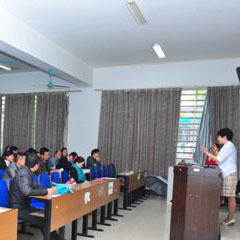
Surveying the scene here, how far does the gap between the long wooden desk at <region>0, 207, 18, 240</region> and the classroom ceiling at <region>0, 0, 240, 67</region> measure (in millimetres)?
3084

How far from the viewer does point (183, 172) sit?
3303 mm

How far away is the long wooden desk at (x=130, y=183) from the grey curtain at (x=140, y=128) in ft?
2.17

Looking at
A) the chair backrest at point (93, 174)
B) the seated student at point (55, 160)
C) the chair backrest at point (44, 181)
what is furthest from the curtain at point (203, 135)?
the chair backrest at point (44, 181)

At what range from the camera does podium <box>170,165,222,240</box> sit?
3201 mm

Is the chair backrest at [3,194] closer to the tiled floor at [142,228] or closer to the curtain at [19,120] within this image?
the tiled floor at [142,228]

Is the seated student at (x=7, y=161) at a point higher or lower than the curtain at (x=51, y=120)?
lower

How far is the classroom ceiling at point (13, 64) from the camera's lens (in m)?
6.93

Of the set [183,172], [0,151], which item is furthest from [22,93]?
[183,172]

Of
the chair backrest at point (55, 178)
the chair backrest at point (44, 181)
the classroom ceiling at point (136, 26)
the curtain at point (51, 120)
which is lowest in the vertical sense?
the chair backrest at point (55, 178)

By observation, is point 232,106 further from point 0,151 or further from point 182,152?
point 0,151

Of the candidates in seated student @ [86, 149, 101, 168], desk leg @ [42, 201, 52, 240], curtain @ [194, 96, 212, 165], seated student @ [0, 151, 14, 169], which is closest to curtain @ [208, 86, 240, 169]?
curtain @ [194, 96, 212, 165]

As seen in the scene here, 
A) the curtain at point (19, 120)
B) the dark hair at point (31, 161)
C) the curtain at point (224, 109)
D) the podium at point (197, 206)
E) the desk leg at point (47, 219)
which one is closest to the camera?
the desk leg at point (47, 219)

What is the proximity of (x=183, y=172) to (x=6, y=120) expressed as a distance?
6847 mm

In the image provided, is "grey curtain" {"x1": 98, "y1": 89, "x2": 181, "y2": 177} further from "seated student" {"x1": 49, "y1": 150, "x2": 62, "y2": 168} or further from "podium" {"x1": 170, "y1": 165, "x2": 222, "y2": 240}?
"podium" {"x1": 170, "y1": 165, "x2": 222, "y2": 240}
